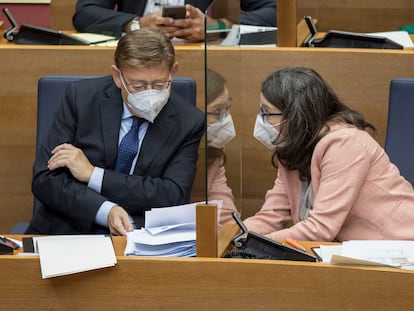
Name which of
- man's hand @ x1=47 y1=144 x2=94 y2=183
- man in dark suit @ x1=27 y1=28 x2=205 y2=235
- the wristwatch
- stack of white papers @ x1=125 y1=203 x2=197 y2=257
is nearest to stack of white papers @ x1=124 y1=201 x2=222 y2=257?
stack of white papers @ x1=125 y1=203 x2=197 y2=257

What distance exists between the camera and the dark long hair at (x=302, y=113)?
2.81 meters

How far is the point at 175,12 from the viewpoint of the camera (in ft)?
12.6

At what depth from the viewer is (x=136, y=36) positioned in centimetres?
295

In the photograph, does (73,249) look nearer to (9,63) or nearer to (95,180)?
(95,180)

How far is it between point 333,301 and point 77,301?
1.79 ft

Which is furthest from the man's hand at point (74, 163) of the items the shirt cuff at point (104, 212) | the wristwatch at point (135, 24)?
the wristwatch at point (135, 24)

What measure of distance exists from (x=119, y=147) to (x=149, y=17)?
1.05m

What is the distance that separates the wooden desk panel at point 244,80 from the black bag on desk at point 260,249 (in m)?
1.21

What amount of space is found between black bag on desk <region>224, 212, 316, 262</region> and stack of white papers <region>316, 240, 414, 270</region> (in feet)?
0.26

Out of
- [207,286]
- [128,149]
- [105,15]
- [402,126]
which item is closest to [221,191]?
[207,286]

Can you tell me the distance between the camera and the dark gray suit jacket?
116 inches

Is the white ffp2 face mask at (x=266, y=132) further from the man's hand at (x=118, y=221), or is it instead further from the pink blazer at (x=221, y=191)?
the pink blazer at (x=221, y=191)

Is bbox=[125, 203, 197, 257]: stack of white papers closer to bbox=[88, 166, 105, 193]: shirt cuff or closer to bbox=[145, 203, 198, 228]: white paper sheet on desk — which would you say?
bbox=[145, 203, 198, 228]: white paper sheet on desk

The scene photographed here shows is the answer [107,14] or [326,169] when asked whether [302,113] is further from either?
[107,14]
